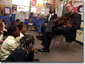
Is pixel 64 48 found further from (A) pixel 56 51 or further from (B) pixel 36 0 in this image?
(B) pixel 36 0

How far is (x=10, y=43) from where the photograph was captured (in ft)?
4.63

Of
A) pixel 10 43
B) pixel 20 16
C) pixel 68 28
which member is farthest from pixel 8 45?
pixel 68 28

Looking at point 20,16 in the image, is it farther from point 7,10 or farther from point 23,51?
point 23,51

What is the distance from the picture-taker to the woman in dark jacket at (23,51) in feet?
3.83

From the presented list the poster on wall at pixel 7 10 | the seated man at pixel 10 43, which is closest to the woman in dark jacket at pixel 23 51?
the seated man at pixel 10 43

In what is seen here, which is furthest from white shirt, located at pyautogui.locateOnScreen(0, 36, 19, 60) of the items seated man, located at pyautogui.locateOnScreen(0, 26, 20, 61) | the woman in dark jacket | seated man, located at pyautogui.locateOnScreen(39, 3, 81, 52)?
seated man, located at pyautogui.locateOnScreen(39, 3, 81, 52)

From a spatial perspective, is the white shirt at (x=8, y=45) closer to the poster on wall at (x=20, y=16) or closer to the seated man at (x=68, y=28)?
the poster on wall at (x=20, y=16)

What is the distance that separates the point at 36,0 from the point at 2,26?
456mm

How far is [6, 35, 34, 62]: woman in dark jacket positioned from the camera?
45.9 inches

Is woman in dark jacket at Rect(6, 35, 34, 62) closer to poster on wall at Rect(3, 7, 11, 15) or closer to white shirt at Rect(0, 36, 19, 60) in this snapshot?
white shirt at Rect(0, 36, 19, 60)

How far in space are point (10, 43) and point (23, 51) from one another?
292mm

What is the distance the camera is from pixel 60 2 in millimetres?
1328

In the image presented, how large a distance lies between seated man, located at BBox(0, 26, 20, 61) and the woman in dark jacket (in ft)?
0.52

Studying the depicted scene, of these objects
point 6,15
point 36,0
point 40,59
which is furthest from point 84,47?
point 6,15
